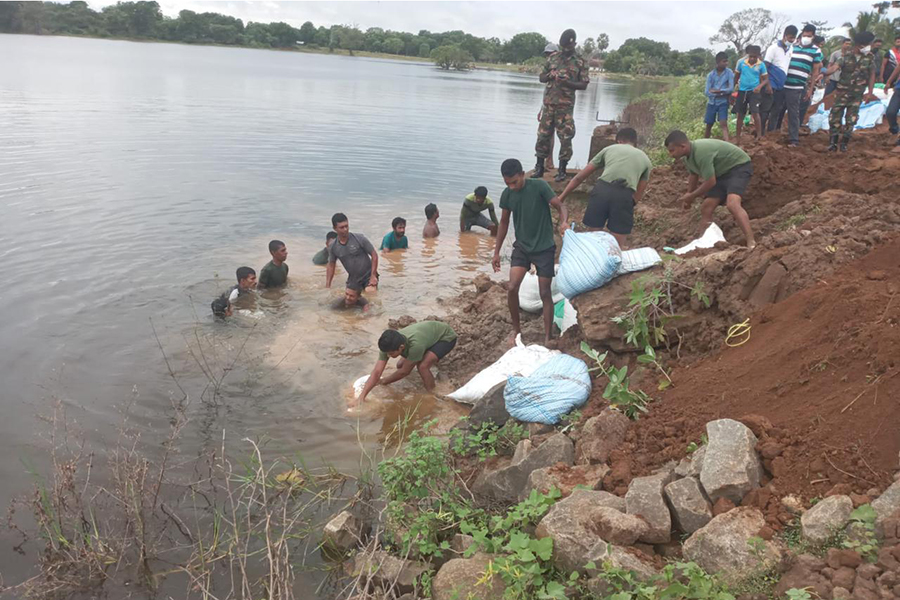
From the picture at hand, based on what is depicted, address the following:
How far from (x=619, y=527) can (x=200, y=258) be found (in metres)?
8.76

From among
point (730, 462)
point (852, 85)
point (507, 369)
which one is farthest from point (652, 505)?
point (852, 85)

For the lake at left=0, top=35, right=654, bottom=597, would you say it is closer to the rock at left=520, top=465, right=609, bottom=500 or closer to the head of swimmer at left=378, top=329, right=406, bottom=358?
the head of swimmer at left=378, top=329, right=406, bottom=358

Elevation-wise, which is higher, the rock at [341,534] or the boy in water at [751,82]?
the boy in water at [751,82]

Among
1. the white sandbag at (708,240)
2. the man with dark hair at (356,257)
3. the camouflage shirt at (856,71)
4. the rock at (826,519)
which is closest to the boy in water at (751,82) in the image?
the camouflage shirt at (856,71)

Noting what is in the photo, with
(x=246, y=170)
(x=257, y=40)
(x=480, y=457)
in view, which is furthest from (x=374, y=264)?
(x=257, y=40)

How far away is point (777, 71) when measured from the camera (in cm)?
981

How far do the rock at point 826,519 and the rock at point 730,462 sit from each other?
13.1 inches

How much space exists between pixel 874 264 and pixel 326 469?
4349 millimetres

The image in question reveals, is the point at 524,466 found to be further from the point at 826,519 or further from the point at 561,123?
the point at 561,123

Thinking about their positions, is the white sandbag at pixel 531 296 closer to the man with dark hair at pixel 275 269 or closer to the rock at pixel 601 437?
the rock at pixel 601 437

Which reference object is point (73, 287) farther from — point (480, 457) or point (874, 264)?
point (874, 264)

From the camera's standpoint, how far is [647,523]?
2955mm

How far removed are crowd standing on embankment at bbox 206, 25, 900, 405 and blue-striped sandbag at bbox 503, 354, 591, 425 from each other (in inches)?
40.5

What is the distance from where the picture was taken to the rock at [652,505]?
9.64 feet
